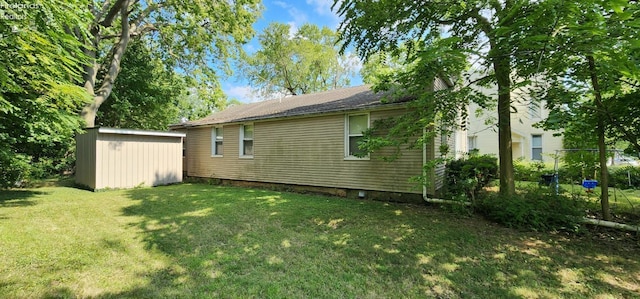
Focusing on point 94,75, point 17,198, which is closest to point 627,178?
point 17,198

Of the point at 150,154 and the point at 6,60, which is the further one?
the point at 150,154

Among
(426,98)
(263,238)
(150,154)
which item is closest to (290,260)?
(263,238)

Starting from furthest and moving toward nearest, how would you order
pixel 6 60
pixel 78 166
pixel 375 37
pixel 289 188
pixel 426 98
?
pixel 78 166 < pixel 289 188 < pixel 375 37 < pixel 426 98 < pixel 6 60

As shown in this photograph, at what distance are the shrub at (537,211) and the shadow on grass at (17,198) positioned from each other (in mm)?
11225

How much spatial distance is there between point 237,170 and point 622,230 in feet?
35.9

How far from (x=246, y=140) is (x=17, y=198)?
6820mm

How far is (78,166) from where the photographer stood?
10445mm

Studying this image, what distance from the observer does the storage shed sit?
31.1 feet

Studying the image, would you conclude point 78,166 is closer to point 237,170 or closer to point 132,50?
point 237,170

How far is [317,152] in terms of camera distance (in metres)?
8.83

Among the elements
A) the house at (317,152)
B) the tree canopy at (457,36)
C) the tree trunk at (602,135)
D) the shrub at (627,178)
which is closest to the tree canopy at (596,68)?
the tree trunk at (602,135)

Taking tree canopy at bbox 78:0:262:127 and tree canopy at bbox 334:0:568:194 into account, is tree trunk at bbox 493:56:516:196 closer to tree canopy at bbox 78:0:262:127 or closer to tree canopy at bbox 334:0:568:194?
tree canopy at bbox 334:0:568:194

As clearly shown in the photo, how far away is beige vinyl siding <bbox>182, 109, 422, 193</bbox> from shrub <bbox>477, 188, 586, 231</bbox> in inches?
69.0

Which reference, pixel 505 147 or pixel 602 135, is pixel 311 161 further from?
pixel 602 135
